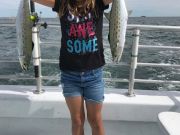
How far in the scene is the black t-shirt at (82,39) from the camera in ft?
8.76

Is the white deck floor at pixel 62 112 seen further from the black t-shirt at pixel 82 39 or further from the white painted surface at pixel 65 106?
the black t-shirt at pixel 82 39

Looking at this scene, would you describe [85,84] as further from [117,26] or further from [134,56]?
[134,56]

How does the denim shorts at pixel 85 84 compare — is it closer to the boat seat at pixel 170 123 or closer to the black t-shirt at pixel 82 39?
the black t-shirt at pixel 82 39

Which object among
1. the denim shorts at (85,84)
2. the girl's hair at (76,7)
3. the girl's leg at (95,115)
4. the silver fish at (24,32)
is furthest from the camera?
the girl's leg at (95,115)

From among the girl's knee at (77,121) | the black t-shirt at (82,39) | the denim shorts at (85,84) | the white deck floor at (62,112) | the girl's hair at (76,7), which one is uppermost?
the girl's hair at (76,7)

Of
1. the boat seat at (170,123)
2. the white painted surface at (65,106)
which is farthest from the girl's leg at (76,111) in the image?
the white painted surface at (65,106)

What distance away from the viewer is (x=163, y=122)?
9.43 ft

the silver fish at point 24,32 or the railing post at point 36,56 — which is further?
the railing post at point 36,56

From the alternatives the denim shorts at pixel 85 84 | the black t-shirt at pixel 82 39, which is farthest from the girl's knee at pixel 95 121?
the black t-shirt at pixel 82 39

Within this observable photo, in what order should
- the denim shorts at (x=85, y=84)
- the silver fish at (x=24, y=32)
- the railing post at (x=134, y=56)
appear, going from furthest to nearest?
the railing post at (x=134, y=56)
the denim shorts at (x=85, y=84)
the silver fish at (x=24, y=32)

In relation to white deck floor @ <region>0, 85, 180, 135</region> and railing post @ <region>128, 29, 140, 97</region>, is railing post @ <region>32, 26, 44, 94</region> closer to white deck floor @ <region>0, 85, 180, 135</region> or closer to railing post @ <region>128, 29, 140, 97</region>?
white deck floor @ <region>0, 85, 180, 135</region>

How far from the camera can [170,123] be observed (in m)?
2.87

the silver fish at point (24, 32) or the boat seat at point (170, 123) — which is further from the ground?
the silver fish at point (24, 32)

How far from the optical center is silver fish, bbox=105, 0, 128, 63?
244cm
